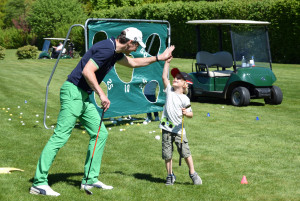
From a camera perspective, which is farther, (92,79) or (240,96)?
(240,96)

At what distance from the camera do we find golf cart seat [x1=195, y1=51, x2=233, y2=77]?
44.5ft

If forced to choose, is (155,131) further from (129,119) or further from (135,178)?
(135,178)

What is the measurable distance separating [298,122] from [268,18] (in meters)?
15.6

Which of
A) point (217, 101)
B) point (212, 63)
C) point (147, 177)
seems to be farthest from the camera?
point (217, 101)

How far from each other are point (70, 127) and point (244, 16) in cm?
2205

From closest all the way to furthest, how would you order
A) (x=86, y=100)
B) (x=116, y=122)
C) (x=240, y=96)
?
(x=86, y=100), (x=116, y=122), (x=240, y=96)

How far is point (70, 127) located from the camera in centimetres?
555

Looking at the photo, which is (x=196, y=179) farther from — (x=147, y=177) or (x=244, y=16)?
(x=244, y=16)

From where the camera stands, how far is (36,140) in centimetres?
873

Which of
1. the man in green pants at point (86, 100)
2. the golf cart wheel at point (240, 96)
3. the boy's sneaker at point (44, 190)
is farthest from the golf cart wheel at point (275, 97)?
the boy's sneaker at point (44, 190)

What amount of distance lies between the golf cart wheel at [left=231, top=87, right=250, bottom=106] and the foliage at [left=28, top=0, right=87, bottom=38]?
3603 cm

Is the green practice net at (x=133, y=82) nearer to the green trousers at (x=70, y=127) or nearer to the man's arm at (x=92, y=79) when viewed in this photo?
the green trousers at (x=70, y=127)

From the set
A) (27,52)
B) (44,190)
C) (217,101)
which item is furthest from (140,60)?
(27,52)

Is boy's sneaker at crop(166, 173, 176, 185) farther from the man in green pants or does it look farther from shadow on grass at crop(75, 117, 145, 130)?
shadow on grass at crop(75, 117, 145, 130)
